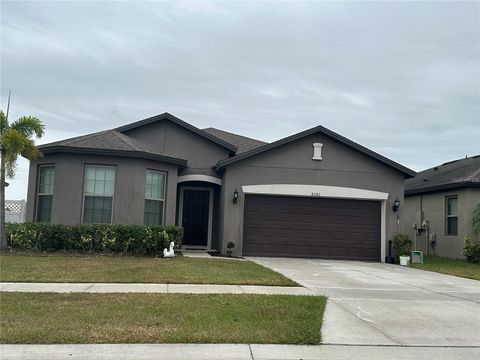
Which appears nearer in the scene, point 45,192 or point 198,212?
point 45,192

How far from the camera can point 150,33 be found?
15102 millimetres

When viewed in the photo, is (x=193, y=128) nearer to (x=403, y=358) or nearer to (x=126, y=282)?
(x=126, y=282)

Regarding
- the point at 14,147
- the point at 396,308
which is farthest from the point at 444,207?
the point at 14,147

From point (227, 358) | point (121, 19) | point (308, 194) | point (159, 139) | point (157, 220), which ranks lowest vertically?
point (227, 358)

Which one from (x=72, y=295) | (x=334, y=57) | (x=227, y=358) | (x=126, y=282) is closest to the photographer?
(x=227, y=358)

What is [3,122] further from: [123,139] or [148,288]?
[148,288]

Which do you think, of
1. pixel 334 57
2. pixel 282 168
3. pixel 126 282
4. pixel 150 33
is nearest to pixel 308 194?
pixel 282 168

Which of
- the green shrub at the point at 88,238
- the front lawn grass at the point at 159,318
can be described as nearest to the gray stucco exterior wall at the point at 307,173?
the green shrub at the point at 88,238

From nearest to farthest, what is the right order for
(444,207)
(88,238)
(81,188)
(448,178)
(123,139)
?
1. (88,238)
2. (81,188)
3. (123,139)
4. (444,207)
5. (448,178)

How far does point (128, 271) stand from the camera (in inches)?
416

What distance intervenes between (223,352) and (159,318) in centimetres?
146

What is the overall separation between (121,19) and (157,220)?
6.54 meters

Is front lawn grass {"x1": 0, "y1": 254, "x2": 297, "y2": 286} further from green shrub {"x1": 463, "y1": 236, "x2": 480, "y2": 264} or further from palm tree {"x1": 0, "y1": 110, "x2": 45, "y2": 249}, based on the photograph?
green shrub {"x1": 463, "y1": 236, "x2": 480, "y2": 264}

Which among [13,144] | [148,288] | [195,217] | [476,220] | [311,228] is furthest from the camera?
[195,217]
